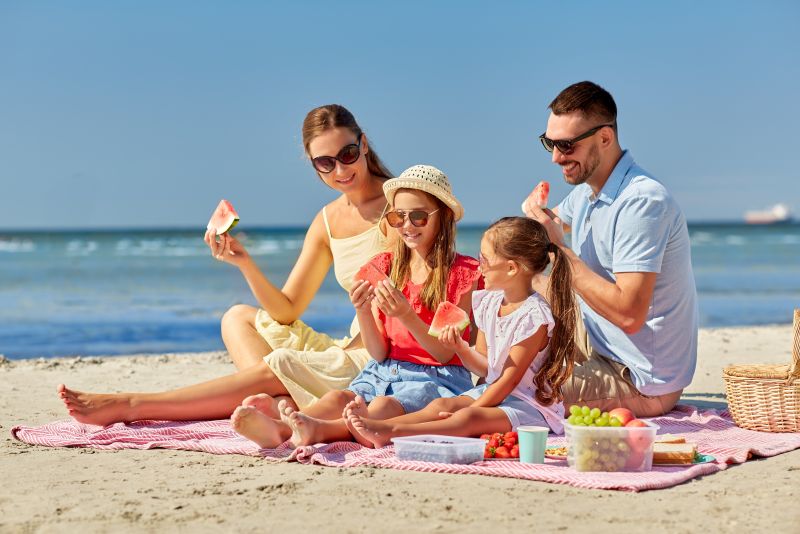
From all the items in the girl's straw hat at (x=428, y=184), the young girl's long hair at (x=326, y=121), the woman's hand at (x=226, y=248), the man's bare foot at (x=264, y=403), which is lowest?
the man's bare foot at (x=264, y=403)

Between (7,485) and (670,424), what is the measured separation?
11.6 feet

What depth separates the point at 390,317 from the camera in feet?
18.2

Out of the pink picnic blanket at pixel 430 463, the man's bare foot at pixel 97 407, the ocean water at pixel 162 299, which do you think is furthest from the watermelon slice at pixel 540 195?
the ocean water at pixel 162 299

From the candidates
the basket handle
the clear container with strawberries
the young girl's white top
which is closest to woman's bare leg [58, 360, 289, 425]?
the young girl's white top

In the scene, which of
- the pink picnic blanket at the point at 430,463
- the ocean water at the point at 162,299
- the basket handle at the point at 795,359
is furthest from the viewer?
the ocean water at the point at 162,299

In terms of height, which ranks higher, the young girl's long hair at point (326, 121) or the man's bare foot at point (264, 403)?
the young girl's long hair at point (326, 121)

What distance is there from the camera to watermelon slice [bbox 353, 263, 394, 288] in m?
5.74

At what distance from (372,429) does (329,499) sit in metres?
0.74

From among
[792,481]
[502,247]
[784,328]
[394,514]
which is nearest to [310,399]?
[502,247]

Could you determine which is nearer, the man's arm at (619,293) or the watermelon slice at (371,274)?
the man's arm at (619,293)

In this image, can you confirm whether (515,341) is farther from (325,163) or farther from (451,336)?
(325,163)

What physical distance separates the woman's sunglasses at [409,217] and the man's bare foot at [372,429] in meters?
1.20

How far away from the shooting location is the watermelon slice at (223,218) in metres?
5.97

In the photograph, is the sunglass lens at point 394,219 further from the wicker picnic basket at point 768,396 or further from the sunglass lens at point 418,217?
the wicker picnic basket at point 768,396
